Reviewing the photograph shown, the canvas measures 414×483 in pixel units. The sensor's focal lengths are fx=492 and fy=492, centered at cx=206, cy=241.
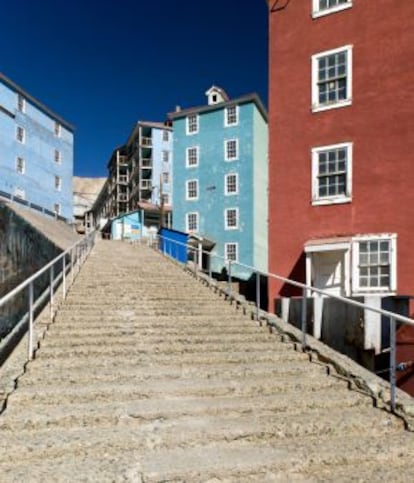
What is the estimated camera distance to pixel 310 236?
1461 cm

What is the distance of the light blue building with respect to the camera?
34719mm

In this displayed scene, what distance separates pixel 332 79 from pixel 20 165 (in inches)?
1198

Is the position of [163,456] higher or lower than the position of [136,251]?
lower

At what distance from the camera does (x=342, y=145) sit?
14.3m

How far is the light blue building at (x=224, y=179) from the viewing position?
3472 cm

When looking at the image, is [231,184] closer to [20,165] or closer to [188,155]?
[188,155]

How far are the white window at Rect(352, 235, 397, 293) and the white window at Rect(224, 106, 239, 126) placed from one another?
24153 millimetres

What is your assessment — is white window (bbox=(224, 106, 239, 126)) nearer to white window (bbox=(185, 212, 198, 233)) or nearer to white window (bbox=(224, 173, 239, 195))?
white window (bbox=(224, 173, 239, 195))

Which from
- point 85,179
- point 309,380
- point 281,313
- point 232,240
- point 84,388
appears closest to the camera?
point 84,388

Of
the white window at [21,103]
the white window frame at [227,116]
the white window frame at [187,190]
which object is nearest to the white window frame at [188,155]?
the white window frame at [187,190]

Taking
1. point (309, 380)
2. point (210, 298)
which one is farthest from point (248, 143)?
point (309, 380)

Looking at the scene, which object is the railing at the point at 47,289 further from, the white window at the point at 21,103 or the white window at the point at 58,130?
the white window at the point at 58,130

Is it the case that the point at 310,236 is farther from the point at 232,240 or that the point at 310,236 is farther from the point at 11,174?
the point at 11,174

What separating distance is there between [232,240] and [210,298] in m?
24.3
